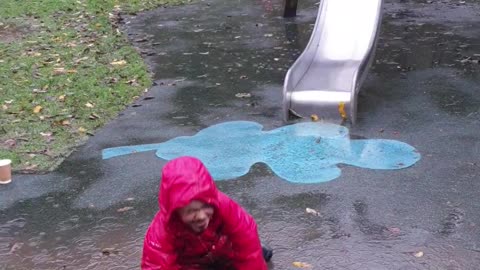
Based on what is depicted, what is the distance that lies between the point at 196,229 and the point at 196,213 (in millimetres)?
145

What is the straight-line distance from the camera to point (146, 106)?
668cm

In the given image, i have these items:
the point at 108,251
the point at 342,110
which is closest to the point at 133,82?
the point at 342,110

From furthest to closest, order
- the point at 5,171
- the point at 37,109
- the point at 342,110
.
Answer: the point at 37,109
the point at 342,110
the point at 5,171

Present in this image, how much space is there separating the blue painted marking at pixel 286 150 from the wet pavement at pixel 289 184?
12cm

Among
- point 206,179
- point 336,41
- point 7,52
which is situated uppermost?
point 206,179

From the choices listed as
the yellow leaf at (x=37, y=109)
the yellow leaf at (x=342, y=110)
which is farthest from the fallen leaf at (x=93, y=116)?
the yellow leaf at (x=342, y=110)

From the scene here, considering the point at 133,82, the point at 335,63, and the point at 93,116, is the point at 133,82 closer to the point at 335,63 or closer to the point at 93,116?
the point at 93,116

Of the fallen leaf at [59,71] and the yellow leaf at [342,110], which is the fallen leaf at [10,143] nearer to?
the fallen leaf at [59,71]

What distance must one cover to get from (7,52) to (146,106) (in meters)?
3.30

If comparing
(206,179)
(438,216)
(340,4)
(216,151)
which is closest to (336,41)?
(340,4)

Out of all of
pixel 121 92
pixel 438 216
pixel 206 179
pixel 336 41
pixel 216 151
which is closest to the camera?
pixel 206 179

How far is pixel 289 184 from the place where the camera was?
15.6 feet

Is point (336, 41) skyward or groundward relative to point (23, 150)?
skyward

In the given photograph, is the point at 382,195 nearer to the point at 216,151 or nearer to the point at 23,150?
the point at 216,151
